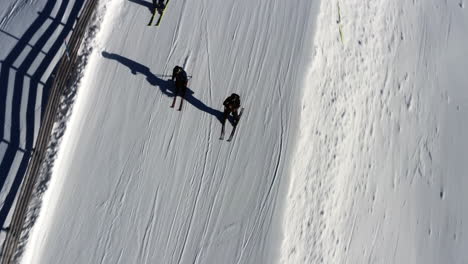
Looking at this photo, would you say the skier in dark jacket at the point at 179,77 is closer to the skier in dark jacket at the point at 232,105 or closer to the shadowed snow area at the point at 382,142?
the skier in dark jacket at the point at 232,105

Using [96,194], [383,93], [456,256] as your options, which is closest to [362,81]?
[383,93]

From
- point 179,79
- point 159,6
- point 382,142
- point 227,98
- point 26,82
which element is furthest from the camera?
point 382,142

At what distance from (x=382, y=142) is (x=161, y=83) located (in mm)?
8294

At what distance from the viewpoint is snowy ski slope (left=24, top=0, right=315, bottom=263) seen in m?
12.0

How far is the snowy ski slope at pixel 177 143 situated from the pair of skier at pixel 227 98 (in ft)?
2.08

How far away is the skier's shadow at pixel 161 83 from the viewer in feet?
45.0

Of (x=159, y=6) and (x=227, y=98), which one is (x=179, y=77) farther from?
(x=159, y=6)

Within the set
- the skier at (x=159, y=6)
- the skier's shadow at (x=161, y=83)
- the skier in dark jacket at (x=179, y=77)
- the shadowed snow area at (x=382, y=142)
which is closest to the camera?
the skier in dark jacket at (x=179, y=77)

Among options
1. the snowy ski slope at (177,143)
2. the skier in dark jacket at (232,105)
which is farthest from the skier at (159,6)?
the skier in dark jacket at (232,105)

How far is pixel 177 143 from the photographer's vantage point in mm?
13180

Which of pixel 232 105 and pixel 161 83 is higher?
pixel 161 83

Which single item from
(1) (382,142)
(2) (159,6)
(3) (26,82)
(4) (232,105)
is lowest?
(3) (26,82)

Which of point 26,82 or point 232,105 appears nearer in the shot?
point 232,105

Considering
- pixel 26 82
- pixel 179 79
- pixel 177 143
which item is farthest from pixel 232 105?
pixel 26 82
